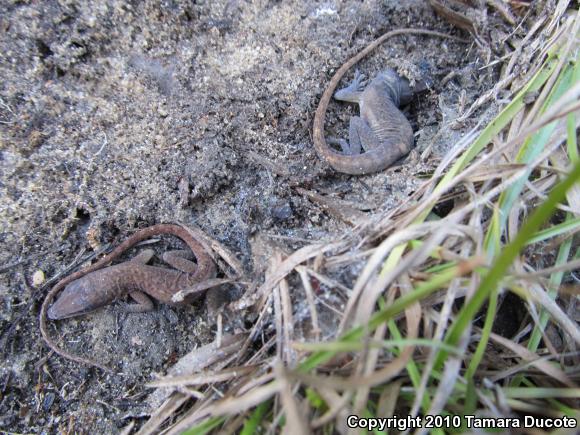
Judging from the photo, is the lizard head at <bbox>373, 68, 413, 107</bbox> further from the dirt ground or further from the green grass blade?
the green grass blade

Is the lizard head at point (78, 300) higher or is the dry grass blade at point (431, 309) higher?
the dry grass blade at point (431, 309)

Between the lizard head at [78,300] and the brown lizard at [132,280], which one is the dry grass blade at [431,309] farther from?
the lizard head at [78,300]

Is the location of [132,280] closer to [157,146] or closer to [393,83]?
[157,146]

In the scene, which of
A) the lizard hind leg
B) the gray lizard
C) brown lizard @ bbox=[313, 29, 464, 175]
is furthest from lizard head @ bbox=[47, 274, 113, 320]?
the lizard hind leg

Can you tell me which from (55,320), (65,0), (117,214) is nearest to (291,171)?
(117,214)

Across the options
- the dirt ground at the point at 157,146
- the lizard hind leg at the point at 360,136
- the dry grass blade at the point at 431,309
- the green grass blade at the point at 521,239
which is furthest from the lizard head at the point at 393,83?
the green grass blade at the point at 521,239

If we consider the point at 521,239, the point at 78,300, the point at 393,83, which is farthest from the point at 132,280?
the point at 393,83

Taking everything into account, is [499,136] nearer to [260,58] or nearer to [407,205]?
[407,205]

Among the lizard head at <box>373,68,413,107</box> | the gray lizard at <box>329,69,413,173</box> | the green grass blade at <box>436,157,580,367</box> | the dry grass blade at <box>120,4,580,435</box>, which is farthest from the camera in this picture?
the lizard head at <box>373,68,413,107</box>
